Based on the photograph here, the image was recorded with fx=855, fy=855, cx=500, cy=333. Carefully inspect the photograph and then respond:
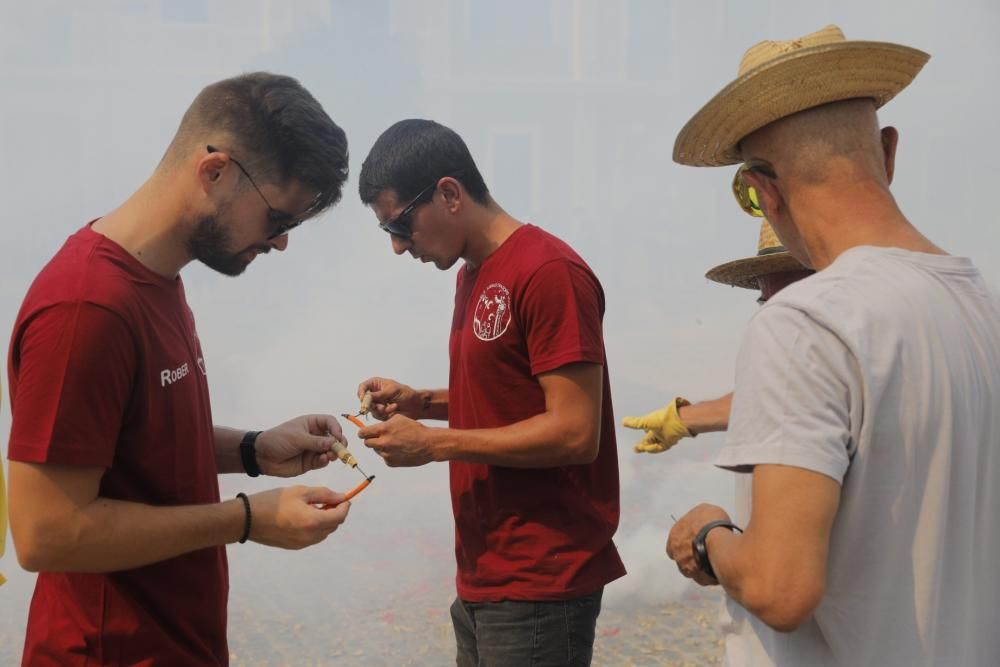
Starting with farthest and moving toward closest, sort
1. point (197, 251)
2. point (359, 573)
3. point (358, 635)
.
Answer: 1. point (359, 573)
2. point (358, 635)
3. point (197, 251)

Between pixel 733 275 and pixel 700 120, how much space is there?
1.85 meters

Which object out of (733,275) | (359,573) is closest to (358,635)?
(359,573)

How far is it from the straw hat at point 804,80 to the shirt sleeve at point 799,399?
542 millimetres

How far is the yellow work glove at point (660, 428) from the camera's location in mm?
3965

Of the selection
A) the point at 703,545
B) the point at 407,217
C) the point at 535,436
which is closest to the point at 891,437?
the point at 703,545

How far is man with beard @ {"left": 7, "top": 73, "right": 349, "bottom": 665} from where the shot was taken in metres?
1.95

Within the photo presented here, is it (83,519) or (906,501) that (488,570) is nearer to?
(83,519)

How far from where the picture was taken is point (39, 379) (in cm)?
194

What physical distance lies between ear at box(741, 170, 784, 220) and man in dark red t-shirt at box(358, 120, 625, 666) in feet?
3.37

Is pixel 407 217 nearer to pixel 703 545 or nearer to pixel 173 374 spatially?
pixel 173 374

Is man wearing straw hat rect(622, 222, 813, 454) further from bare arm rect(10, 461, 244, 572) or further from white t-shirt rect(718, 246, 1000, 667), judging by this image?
bare arm rect(10, 461, 244, 572)

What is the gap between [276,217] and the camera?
8.41ft

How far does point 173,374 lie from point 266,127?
75cm

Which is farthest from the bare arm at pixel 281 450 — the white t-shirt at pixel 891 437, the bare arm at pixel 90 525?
the white t-shirt at pixel 891 437
